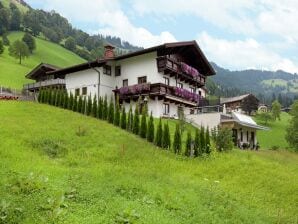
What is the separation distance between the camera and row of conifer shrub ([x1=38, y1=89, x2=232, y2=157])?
31.7 metres

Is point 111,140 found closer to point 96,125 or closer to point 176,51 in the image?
point 96,125

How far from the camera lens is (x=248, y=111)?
4764 inches

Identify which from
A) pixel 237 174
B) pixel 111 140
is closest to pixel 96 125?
pixel 111 140

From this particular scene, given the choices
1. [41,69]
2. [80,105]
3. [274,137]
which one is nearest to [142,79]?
[80,105]

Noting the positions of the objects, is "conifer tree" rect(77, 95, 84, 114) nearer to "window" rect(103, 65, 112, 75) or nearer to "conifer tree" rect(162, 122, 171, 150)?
"conifer tree" rect(162, 122, 171, 150)

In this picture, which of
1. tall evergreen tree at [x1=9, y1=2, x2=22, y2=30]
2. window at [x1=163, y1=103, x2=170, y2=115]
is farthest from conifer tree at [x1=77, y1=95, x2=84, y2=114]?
tall evergreen tree at [x1=9, y1=2, x2=22, y2=30]

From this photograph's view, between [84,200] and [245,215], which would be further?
[245,215]

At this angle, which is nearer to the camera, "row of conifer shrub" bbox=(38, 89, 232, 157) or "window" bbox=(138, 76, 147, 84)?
"row of conifer shrub" bbox=(38, 89, 232, 157)

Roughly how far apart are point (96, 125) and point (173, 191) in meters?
17.1

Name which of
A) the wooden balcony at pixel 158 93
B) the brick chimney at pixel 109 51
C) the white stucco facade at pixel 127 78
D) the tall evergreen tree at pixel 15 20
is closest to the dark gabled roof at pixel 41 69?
the white stucco facade at pixel 127 78

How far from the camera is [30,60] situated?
134m

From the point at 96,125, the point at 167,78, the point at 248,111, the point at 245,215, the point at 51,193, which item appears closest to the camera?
the point at 51,193

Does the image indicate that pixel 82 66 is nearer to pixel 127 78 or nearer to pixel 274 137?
pixel 127 78

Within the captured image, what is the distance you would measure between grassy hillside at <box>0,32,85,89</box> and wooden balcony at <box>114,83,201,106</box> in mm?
42867
